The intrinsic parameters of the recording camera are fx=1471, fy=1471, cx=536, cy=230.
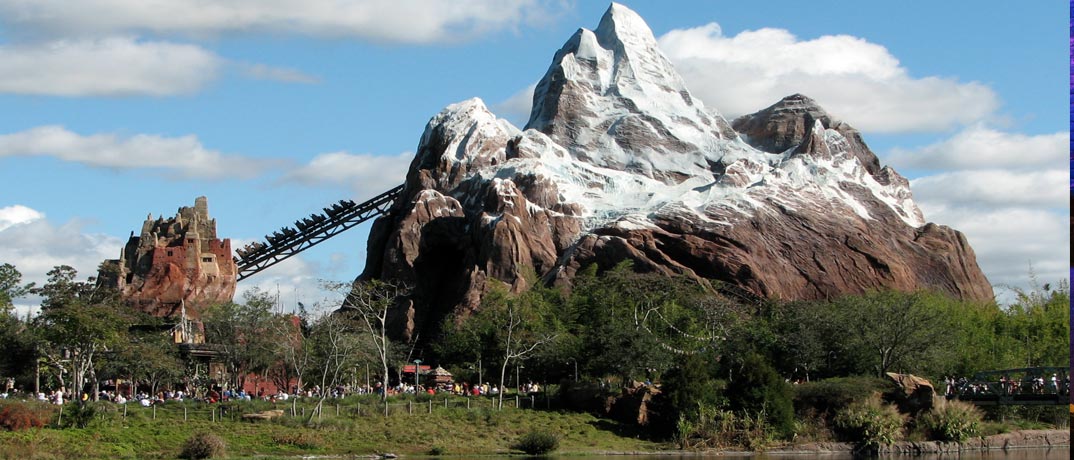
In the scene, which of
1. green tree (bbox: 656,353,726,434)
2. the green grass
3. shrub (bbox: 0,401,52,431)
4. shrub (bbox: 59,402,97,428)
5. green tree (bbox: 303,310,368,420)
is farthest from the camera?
green tree (bbox: 303,310,368,420)

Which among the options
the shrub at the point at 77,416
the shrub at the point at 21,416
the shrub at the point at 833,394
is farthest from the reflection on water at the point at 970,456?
the shrub at the point at 21,416

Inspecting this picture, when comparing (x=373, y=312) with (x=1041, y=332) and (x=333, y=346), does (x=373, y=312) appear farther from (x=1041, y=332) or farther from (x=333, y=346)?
(x=1041, y=332)

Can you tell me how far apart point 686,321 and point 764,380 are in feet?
58.6

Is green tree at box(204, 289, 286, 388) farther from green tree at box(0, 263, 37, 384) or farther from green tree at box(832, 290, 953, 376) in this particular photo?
green tree at box(832, 290, 953, 376)

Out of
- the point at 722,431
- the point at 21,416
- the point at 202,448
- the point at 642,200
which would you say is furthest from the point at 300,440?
the point at 642,200

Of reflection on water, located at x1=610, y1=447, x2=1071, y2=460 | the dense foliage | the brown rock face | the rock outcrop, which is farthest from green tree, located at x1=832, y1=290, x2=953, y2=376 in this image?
the brown rock face

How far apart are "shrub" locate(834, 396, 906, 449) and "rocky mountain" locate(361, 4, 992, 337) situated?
105 feet

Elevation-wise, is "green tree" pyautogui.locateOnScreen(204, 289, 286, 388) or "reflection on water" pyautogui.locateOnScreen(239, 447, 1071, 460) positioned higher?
"green tree" pyautogui.locateOnScreen(204, 289, 286, 388)

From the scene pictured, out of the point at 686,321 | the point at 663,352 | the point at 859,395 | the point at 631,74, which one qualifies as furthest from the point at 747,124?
the point at 859,395

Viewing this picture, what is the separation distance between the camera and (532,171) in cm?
10556

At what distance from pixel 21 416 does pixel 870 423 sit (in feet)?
110

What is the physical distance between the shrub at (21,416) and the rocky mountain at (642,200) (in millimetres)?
40443

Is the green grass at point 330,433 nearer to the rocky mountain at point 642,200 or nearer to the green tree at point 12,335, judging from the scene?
the green tree at point 12,335

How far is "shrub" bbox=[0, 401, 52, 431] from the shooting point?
54.0 metres
